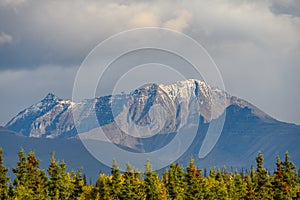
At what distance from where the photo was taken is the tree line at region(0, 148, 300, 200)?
123625mm

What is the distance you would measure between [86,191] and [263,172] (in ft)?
127

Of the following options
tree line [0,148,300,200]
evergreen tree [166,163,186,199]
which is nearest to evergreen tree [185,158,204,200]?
tree line [0,148,300,200]

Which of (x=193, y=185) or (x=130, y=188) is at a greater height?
(x=193, y=185)

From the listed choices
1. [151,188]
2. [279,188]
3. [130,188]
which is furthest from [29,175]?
[279,188]

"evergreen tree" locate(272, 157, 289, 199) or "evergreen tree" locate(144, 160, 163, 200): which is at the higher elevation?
"evergreen tree" locate(272, 157, 289, 199)

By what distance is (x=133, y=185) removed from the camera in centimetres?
12450

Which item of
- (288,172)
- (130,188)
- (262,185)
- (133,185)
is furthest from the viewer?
(288,172)

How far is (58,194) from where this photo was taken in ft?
410

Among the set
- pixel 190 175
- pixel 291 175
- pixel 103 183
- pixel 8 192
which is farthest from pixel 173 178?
pixel 8 192

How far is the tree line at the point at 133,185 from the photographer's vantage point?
124 meters

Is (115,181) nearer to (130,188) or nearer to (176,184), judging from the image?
(130,188)

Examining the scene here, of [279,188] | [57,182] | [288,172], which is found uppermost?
[288,172]

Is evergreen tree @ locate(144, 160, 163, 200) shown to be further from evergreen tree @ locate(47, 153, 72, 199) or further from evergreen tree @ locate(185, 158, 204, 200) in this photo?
evergreen tree @ locate(47, 153, 72, 199)

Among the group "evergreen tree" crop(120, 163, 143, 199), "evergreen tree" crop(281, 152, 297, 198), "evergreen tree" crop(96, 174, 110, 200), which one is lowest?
"evergreen tree" crop(120, 163, 143, 199)
